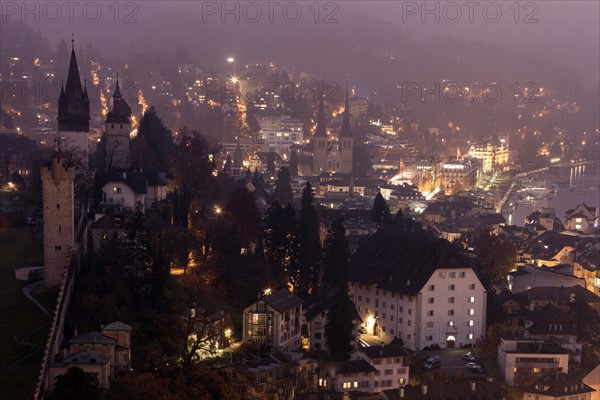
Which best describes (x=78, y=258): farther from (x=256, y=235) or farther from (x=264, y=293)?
(x=256, y=235)

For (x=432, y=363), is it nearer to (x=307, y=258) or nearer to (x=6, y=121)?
(x=307, y=258)

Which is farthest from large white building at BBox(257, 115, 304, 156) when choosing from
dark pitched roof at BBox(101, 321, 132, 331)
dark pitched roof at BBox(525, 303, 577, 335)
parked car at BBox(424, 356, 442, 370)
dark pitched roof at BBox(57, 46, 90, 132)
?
dark pitched roof at BBox(101, 321, 132, 331)

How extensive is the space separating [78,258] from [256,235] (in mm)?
6282

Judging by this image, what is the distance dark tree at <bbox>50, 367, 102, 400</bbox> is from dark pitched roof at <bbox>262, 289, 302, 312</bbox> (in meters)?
6.64

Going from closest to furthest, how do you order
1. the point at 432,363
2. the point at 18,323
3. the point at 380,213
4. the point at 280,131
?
the point at 18,323
the point at 432,363
the point at 380,213
the point at 280,131

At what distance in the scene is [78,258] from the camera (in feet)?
67.9

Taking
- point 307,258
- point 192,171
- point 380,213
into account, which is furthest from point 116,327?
point 380,213

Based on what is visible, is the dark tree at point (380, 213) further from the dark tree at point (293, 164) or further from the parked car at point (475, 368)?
the dark tree at point (293, 164)

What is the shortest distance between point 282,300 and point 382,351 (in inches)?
87.9

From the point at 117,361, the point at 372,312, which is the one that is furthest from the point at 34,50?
the point at 117,361

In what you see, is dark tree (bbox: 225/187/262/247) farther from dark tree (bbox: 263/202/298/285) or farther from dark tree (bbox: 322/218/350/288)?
dark tree (bbox: 322/218/350/288)

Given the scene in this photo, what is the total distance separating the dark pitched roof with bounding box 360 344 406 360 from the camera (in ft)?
70.8

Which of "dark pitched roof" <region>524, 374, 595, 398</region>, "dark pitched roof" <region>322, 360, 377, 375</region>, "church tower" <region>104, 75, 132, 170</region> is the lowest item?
"dark pitched roof" <region>524, 374, 595, 398</region>

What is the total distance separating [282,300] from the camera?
2219 cm
